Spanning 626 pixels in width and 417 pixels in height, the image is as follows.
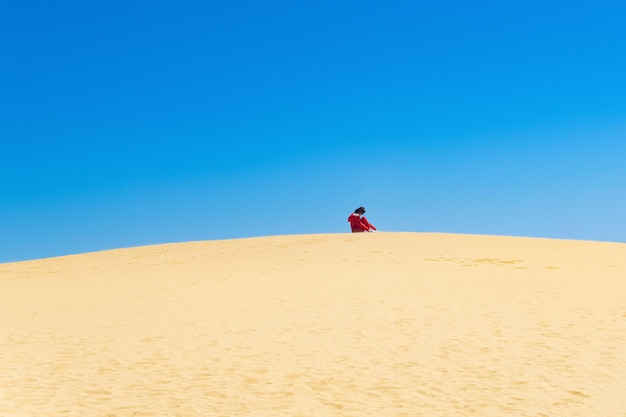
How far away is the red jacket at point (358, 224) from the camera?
88.3 feet

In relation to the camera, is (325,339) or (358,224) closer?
(325,339)

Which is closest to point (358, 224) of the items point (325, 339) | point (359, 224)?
point (359, 224)

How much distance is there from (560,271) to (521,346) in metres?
8.81

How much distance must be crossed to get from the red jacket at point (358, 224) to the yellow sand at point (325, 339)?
239 inches

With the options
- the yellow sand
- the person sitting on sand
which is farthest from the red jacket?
the yellow sand

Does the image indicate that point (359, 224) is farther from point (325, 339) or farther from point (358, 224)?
point (325, 339)

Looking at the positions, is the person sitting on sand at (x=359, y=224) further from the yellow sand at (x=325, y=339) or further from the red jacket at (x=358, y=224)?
the yellow sand at (x=325, y=339)

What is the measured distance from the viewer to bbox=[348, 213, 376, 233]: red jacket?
26.9 m

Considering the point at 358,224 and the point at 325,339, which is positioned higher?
the point at 358,224

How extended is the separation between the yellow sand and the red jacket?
6.07m

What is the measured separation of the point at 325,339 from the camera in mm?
10945

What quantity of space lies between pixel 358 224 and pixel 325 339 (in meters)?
16.3

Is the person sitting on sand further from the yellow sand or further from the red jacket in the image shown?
the yellow sand

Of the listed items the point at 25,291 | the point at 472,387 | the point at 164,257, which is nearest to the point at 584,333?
the point at 472,387
